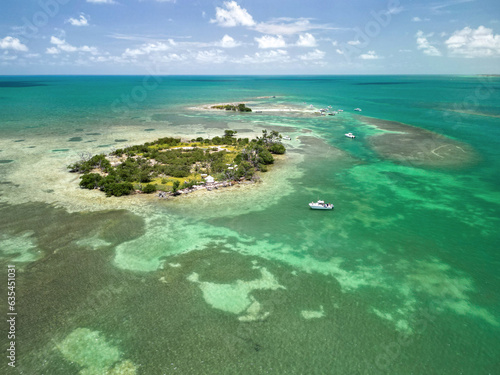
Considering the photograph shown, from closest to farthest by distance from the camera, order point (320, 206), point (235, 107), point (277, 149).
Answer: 1. point (320, 206)
2. point (277, 149)
3. point (235, 107)

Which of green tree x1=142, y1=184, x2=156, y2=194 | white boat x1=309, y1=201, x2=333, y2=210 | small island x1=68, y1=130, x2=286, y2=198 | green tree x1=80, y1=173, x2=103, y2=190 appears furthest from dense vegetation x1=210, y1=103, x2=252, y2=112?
white boat x1=309, y1=201, x2=333, y2=210

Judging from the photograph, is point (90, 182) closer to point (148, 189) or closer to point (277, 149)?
point (148, 189)

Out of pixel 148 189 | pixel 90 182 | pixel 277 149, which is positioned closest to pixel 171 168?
pixel 148 189

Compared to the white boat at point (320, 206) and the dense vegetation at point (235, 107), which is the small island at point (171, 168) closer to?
the white boat at point (320, 206)

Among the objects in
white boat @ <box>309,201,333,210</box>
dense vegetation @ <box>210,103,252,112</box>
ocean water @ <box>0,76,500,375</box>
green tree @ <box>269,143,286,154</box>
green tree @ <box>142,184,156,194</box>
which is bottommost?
ocean water @ <box>0,76,500,375</box>

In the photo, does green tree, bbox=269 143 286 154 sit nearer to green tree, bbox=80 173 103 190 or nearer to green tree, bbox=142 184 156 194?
green tree, bbox=142 184 156 194

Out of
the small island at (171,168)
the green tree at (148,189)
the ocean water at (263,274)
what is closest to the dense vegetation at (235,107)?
the small island at (171,168)

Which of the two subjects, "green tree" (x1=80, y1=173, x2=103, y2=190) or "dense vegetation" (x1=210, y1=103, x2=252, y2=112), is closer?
"green tree" (x1=80, y1=173, x2=103, y2=190)
